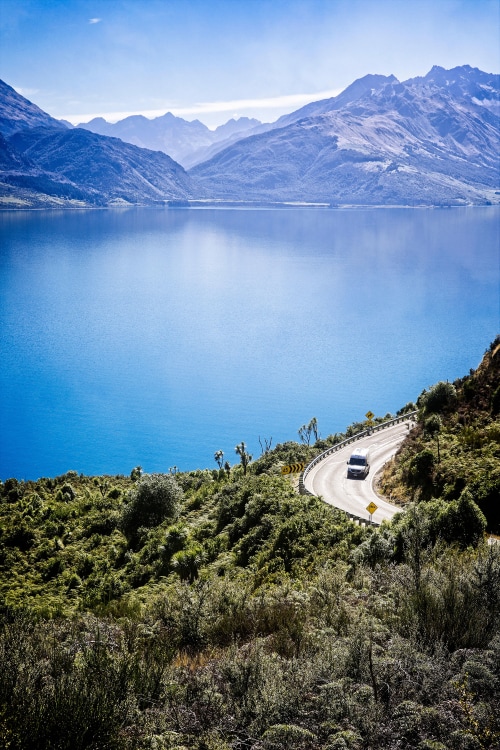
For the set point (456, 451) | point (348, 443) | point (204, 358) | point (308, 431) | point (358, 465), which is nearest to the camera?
point (456, 451)

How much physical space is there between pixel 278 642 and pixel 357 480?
27.3 metres

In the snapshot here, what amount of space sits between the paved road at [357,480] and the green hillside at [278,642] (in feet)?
18.3

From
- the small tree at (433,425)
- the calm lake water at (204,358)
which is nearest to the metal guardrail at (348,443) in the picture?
the small tree at (433,425)

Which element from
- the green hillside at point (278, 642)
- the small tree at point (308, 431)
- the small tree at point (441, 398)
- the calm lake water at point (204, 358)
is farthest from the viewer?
the calm lake water at point (204, 358)

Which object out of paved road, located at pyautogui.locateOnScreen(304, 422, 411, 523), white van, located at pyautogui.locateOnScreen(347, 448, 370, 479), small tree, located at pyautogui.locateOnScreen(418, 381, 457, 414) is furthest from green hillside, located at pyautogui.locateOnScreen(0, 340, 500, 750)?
white van, located at pyautogui.locateOnScreen(347, 448, 370, 479)

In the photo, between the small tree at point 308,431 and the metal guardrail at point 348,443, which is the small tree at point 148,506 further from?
the small tree at point 308,431

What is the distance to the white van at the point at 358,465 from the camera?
41062 millimetres

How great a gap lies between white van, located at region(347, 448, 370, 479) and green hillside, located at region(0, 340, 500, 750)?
35.9 feet

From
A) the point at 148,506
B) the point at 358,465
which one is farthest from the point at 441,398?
the point at 148,506

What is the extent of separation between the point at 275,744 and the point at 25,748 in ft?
12.9

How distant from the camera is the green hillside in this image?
34.2ft

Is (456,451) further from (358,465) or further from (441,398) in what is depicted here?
(358,465)

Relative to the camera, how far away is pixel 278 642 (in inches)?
549

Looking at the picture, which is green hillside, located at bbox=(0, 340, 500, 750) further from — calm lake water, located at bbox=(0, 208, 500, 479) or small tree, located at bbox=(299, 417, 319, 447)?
calm lake water, located at bbox=(0, 208, 500, 479)
